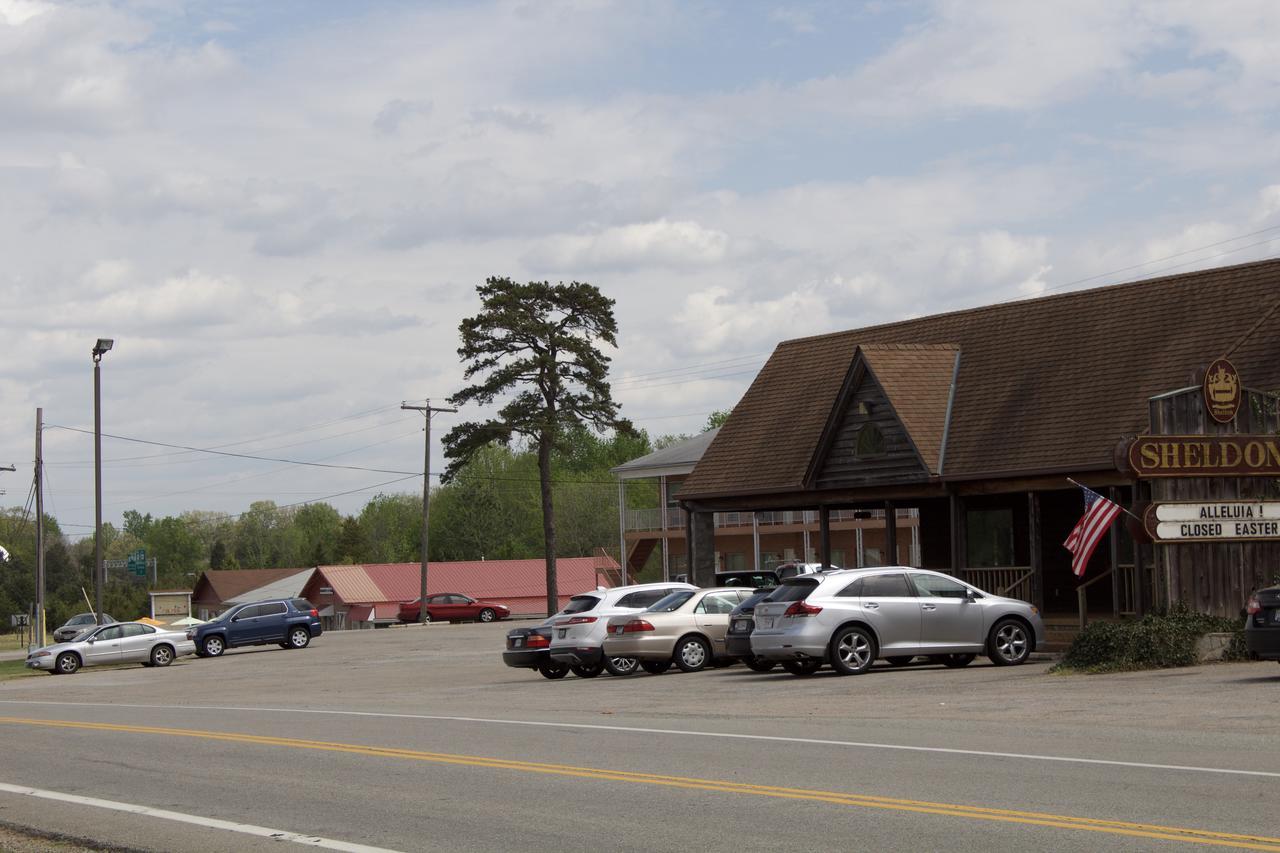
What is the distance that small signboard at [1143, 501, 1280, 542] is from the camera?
21984 millimetres

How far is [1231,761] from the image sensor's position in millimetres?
11500

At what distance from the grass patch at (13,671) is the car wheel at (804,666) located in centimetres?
2734

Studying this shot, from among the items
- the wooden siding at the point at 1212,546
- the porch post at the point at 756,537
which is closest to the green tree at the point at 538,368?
the porch post at the point at 756,537

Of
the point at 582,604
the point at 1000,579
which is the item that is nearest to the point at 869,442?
the point at 1000,579

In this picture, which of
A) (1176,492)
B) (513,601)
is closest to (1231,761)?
(1176,492)

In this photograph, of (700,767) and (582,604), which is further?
(582,604)

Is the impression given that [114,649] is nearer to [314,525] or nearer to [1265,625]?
[1265,625]

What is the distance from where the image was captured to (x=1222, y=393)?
22.7 metres

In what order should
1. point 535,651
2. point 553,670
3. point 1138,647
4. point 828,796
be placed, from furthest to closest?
point 553,670, point 535,651, point 1138,647, point 828,796

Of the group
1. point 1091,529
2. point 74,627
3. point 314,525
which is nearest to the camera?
point 1091,529

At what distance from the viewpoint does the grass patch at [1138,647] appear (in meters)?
20.8

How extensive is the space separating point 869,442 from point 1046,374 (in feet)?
11.9

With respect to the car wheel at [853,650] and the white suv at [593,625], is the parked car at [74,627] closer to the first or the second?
the white suv at [593,625]

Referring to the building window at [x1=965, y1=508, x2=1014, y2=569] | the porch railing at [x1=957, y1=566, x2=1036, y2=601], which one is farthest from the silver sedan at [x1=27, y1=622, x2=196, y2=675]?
the porch railing at [x1=957, y1=566, x2=1036, y2=601]
